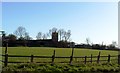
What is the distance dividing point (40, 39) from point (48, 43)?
11.0m

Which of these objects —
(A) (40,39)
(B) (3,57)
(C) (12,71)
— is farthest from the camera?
(A) (40,39)

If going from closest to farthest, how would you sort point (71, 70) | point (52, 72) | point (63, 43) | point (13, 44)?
point (52, 72) < point (71, 70) < point (13, 44) < point (63, 43)

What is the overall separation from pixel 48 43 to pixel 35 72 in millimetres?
82824

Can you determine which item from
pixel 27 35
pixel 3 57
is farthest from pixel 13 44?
pixel 3 57

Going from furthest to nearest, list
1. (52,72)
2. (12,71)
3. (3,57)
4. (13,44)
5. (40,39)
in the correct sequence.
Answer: (40,39), (13,44), (3,57), (52,72), (12,71)

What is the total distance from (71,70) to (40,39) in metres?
→ 91.8

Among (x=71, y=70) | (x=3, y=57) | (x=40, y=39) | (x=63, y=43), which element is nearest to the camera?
(x=71, y=70)

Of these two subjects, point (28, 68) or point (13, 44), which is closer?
point (28, 68)

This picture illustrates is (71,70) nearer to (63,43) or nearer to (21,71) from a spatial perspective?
(21,71)

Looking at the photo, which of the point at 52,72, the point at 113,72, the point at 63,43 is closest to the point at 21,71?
the point at 52,72

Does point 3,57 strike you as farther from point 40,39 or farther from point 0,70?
point 40,39

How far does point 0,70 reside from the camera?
14336 millimetres

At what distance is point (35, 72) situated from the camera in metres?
15.0

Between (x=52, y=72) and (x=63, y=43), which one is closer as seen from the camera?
(x=52, y=72)
